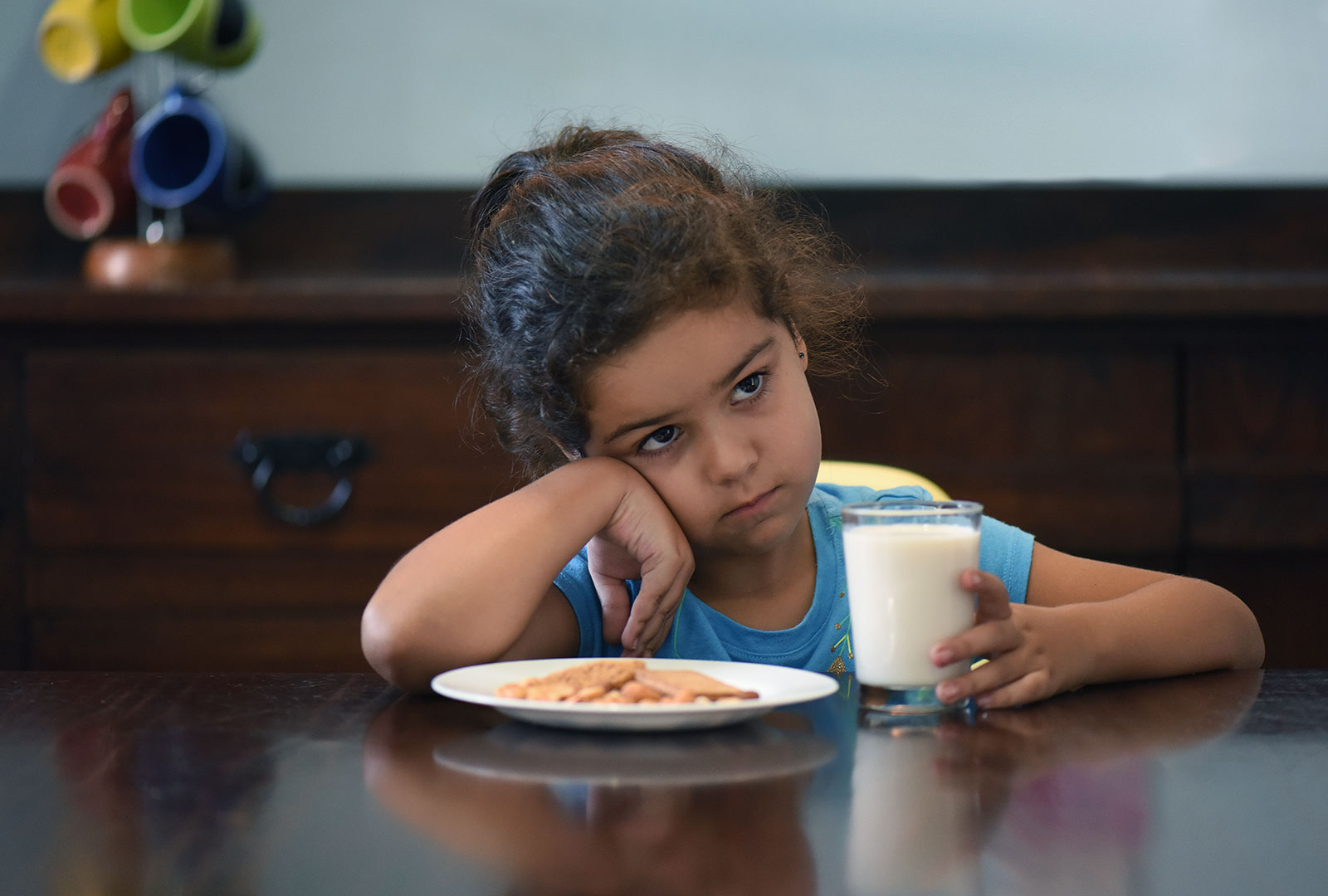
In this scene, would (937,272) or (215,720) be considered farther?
(937,272)

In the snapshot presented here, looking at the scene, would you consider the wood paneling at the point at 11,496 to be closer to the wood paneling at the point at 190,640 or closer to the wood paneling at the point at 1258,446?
the wood paneling at the point at 190,640

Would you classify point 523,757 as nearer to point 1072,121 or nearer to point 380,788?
point 380,788

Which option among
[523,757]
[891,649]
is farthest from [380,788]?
[891,649]

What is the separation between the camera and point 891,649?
0.77 metres

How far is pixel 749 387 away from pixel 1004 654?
1.11ft

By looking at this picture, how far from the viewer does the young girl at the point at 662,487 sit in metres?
0.89

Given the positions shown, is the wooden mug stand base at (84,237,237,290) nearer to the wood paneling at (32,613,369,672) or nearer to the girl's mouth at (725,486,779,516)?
the wood paneling at (32,613,369,672)

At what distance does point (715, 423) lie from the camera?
38.8 inches

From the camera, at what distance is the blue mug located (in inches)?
79.3

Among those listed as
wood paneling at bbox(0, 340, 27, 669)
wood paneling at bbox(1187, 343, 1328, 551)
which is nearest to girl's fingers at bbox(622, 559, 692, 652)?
wood paneling at bbox(1187, 343, 1328, 551)

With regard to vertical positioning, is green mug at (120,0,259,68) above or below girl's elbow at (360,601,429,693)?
above

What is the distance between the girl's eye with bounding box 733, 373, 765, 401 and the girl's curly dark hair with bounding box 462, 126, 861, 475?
6 cm

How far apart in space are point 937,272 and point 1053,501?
1.97 feet

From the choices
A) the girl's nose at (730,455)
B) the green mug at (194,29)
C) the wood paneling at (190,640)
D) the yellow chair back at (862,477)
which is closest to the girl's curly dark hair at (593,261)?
the girl's nose at (730,455)
